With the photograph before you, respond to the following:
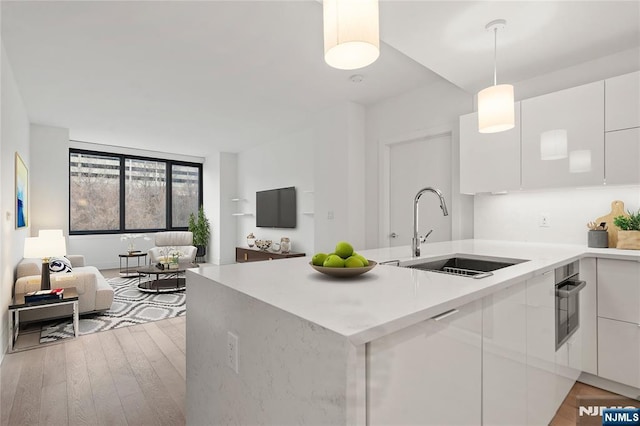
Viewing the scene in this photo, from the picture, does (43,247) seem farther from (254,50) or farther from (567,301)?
(567,301)

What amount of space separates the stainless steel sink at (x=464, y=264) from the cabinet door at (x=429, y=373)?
79cm

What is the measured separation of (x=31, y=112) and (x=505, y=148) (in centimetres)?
602

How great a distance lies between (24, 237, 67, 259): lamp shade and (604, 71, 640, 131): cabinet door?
4.64 m

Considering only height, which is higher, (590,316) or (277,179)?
(277,179)

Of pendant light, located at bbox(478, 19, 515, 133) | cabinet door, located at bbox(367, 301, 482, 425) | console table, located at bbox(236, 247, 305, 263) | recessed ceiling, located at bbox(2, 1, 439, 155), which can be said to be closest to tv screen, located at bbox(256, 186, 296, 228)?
console table, located at bbox(236, 247, 305, 263)

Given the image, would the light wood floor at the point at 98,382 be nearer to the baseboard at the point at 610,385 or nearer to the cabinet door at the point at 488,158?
the baseboard at the point at 610,385

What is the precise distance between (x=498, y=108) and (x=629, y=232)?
1.23m

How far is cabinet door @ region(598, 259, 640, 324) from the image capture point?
1.99m

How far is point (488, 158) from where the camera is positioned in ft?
9.55

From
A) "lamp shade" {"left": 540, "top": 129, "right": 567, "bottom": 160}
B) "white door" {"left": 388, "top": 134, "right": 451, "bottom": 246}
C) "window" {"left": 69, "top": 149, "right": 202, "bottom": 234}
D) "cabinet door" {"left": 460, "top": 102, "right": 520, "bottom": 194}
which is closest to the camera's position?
"lamp shade" {"left": 540, "top": 129, "right": 567, "bottom": 160}

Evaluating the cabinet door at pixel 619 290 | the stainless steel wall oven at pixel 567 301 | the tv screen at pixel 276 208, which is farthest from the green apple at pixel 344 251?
the tv screen at pixel 276 208

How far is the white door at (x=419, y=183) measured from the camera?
12.0ft

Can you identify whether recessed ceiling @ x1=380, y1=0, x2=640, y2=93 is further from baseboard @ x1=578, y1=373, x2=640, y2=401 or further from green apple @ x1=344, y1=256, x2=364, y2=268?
baseboard @ x1=578, y1=373, x2=640, y2=401

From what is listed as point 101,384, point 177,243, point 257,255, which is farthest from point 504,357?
point 177,243
